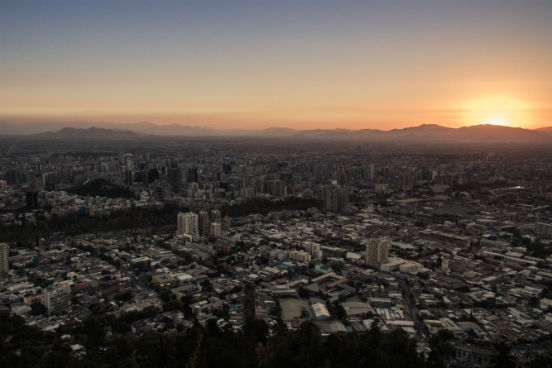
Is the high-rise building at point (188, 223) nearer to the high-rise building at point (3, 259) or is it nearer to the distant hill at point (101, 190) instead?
the high-rise building at point (3, 259)

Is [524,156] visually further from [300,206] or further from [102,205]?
[102,205]

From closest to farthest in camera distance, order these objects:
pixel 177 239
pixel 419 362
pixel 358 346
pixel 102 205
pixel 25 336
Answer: pixel 419 362
pixel 358 346
pixel 25 336
pixel 177 239
pixel 102 205

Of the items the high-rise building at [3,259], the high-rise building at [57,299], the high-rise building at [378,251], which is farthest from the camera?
the high-rise building at [378,251]

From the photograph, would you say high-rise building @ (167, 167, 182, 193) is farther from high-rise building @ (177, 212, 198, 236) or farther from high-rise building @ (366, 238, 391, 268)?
high-rise building @ (366, 238, 391, 268)

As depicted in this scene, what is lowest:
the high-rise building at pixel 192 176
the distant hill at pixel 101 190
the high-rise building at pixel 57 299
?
the high-rise building at pixel 57 299

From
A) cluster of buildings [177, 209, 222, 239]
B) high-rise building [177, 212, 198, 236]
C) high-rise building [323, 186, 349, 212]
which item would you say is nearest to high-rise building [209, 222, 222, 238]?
cluster of buildings [177, 209, 222, 239]

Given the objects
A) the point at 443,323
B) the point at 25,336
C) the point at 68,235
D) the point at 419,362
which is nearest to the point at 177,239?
the point at 68,235

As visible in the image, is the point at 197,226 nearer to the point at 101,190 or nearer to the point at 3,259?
the point at 3,259

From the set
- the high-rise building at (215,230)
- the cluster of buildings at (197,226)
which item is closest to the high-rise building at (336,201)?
the cluster of buildings at (197,226)
